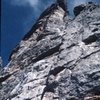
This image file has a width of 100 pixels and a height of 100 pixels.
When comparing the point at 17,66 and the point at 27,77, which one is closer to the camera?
the point at 27,77

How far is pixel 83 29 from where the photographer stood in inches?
1310

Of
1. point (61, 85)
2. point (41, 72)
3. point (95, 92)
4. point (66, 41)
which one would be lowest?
point (95, 92)

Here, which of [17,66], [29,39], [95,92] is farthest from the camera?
[29,39]

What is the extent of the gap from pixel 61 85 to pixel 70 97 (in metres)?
2.06

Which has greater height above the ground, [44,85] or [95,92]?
[44,85]

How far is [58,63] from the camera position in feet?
97.5

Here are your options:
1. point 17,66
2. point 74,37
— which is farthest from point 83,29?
point 17,66

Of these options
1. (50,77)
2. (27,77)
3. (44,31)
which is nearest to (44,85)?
(50,77)

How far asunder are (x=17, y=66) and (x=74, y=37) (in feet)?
28.5

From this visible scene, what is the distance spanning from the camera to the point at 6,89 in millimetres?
33531

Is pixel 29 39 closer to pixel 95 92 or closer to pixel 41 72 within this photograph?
pixel 41 72

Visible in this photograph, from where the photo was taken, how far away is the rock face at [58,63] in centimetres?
2578

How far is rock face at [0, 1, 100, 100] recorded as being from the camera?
84.6 ft

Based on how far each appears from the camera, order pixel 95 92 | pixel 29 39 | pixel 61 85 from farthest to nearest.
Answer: pixel 29 39
pixel 61 85
pixel 95 92
